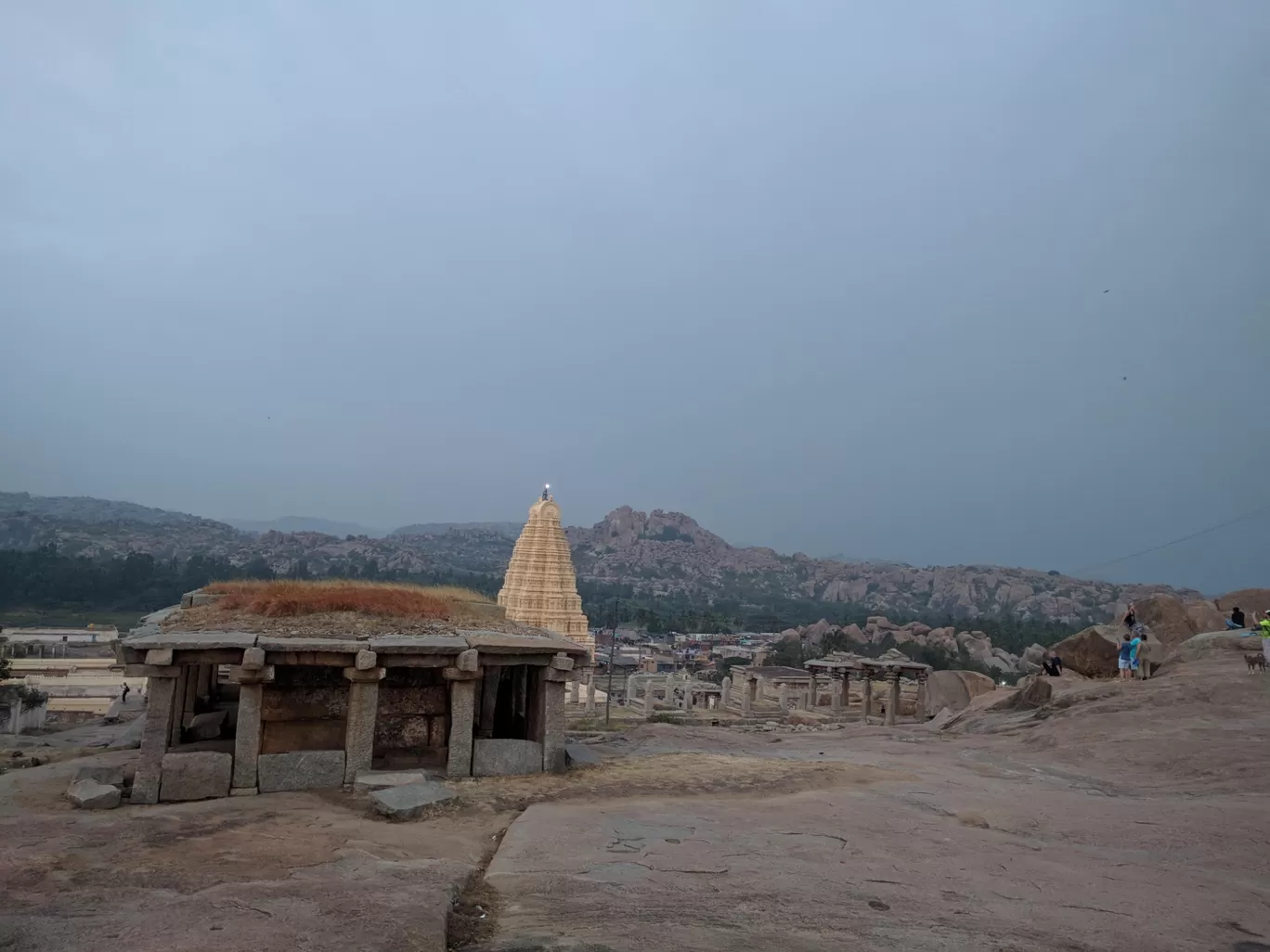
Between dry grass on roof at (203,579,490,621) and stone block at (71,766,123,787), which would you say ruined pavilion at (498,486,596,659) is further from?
stone block at (71,766,123,787)

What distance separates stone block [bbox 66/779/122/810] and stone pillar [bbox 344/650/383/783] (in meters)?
2.83

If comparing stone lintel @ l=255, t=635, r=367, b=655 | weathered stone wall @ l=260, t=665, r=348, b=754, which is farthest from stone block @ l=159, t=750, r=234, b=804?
stone lintel @ l=255, t=635, r=367, b=655

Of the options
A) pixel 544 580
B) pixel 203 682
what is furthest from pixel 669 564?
pixel 203 682

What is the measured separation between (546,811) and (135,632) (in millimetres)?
6912

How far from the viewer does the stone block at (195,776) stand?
399 inches

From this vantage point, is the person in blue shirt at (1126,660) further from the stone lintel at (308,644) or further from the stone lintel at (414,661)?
the stone lintel at (308,644)

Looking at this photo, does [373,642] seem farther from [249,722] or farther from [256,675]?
[249,722]

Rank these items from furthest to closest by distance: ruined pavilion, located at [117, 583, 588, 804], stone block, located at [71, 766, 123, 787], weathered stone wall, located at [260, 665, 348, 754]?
weathered stone wall, located at [260, 665, 348, 754], stone block, located at [71, 766, 123, 787], ruined pavilion, located at [117, 583, 588, 804]

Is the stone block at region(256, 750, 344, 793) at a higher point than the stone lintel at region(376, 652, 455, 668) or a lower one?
lower

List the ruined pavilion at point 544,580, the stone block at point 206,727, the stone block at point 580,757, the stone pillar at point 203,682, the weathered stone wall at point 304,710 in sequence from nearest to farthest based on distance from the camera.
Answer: the weathered stone wall at point 304,710
the stone block at point 580,757
the stone block at point 206,727
the stone pillar at point 203,682
the ruined pavilion at point 544,580

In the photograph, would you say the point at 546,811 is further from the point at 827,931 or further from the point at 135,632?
the point at 135,632

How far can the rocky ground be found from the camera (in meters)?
5.84

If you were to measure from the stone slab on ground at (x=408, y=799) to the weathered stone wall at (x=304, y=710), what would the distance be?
7.40 feet

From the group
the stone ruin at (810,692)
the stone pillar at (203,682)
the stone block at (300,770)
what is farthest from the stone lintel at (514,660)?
the stone ruin at (810,692)
